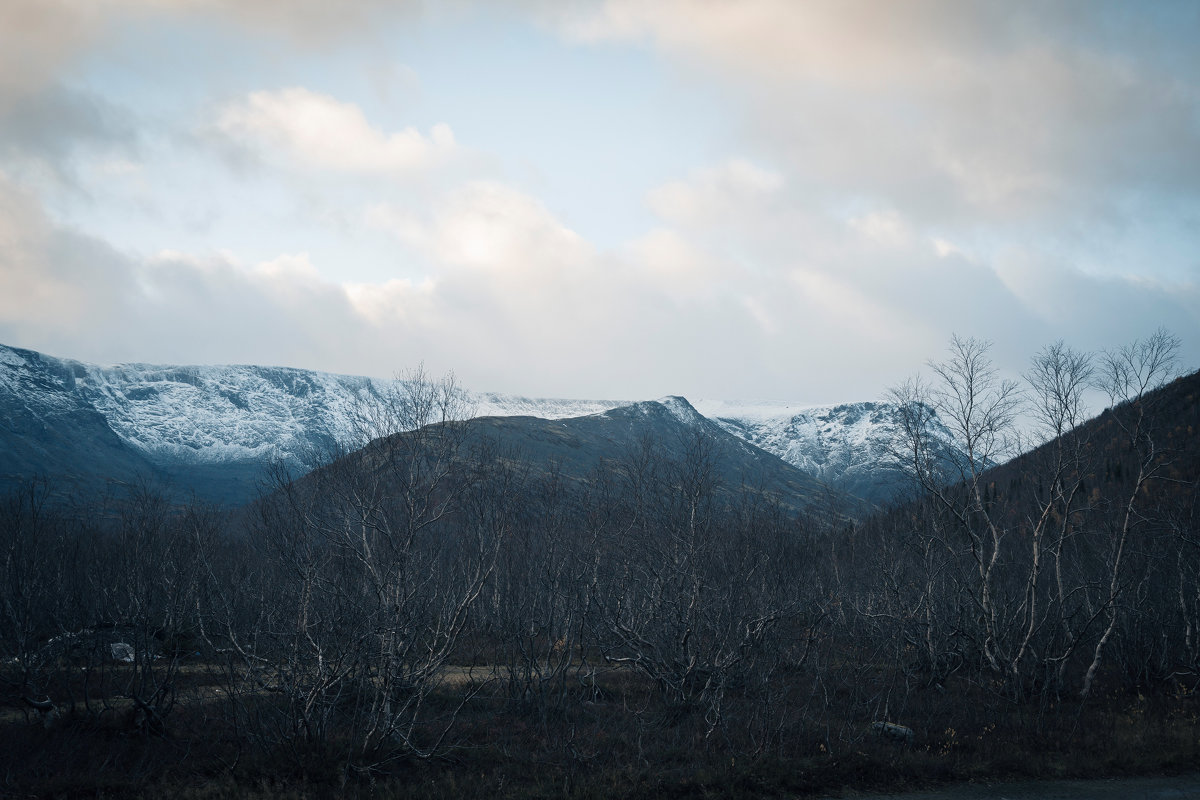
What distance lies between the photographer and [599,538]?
27344 mm

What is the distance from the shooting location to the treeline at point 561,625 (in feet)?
52.3

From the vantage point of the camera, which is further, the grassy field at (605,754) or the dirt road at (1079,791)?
the dirt road at (1079,791)

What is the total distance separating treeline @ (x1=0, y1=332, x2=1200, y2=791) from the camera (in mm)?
15930

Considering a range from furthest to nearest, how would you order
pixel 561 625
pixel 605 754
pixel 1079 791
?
pixel 561 625, pixel 605 754, pixel 1079 791

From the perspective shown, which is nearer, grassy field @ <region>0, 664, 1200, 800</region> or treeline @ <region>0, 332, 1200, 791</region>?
grassy field @ <region>0, 664, 1200, 800</region>

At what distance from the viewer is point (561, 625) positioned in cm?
3222

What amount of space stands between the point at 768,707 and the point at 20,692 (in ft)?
63.4

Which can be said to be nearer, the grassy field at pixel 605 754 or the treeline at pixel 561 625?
the grassy field at pixel 605 754

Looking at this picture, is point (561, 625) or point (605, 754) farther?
point (561, 625)

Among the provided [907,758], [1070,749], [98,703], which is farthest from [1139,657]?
[98,703]

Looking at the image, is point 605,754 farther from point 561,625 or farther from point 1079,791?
point 561,625

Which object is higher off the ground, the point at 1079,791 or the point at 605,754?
the point at 605,754

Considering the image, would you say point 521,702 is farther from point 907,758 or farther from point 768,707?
point 907,758

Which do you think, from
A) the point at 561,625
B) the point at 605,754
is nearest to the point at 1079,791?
the point at 605,754
